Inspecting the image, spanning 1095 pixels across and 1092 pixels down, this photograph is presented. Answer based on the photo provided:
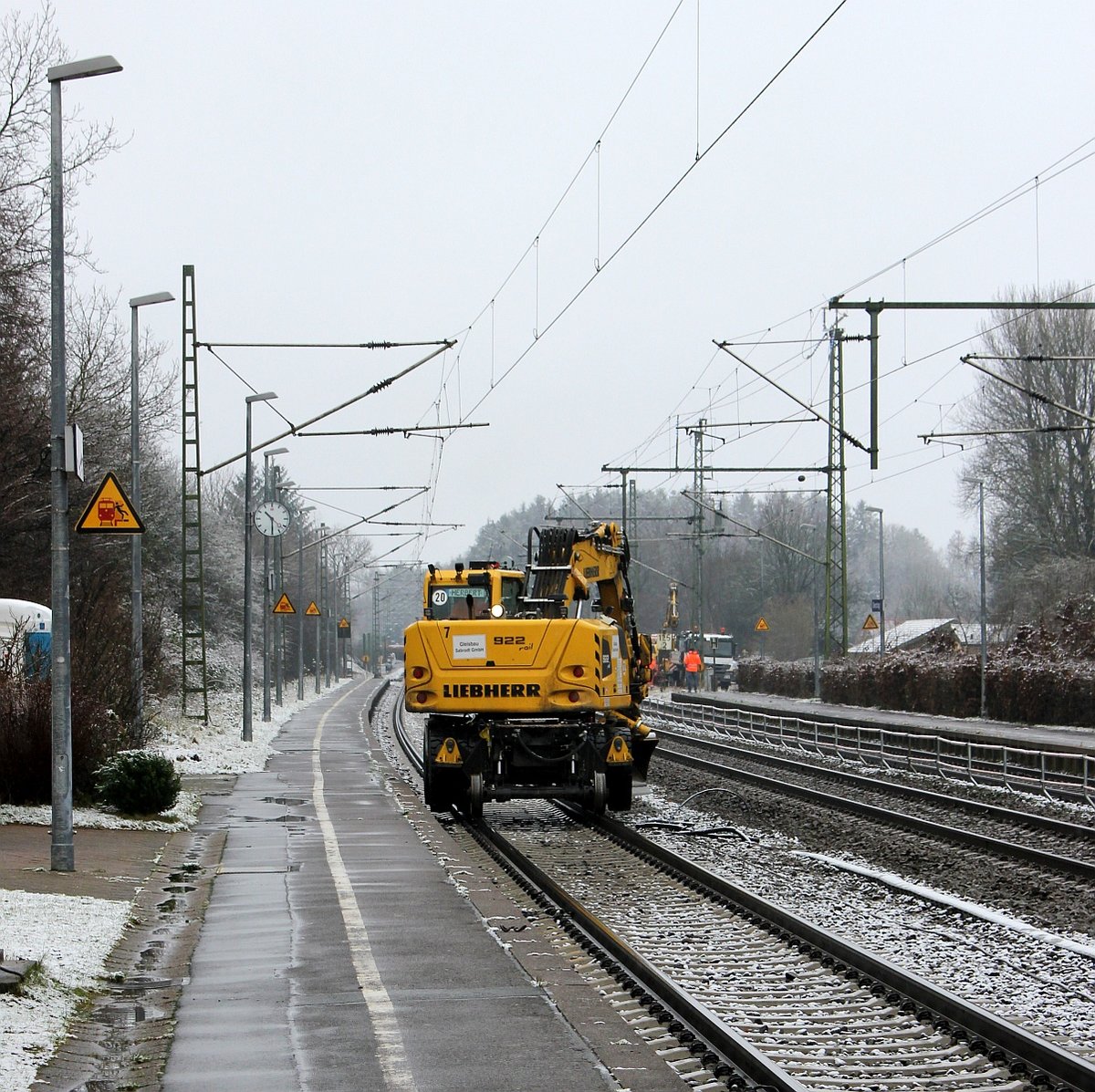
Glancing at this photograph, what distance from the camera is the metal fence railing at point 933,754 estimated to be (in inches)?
1000

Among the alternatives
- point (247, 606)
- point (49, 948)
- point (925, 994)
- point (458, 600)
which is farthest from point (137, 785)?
point (247, 606)

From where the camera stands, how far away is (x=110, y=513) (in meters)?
15.5

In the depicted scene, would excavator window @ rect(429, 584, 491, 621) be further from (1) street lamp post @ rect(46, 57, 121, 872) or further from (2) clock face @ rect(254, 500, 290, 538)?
(2) clock face @ rect(254, 500, 290, 538)

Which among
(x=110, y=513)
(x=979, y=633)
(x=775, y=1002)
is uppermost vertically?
(x=110, y=513)

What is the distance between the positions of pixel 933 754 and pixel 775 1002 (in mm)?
22714

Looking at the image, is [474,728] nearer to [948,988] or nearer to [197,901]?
[197,901]

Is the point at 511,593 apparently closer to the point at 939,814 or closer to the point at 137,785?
the point at 137,785

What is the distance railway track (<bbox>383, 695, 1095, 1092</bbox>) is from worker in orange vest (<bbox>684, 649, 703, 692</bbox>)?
1744 inches

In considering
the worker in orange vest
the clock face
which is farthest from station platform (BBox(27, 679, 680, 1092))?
the worker in orange vest

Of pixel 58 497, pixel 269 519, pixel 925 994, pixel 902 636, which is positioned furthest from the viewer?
pixel 902 636

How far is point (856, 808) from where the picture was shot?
21859 millimetres

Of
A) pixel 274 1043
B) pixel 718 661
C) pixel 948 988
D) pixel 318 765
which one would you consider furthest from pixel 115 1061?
pixel 718 661

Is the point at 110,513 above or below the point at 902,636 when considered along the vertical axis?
above

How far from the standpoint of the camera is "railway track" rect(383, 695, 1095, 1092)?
805 centimetres
